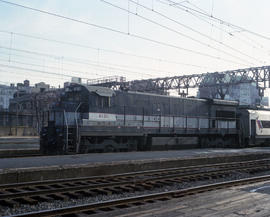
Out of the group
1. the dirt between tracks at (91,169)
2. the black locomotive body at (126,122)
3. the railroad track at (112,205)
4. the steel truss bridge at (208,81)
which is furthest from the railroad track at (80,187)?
the steel truss bridge at (208,81)

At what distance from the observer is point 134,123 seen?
58.1ft

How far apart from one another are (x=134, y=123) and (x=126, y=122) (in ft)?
1.86

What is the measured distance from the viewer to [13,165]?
1038cm

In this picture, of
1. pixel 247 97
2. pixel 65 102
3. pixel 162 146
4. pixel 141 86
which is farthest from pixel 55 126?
pixel 247 97

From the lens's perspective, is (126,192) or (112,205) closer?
(112,205)

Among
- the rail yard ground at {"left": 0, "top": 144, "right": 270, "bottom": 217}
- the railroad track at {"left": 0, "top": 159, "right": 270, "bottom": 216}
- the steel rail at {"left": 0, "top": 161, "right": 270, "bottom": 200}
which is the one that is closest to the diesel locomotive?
the rail yard ground at {"left": 0, "top": 144, "right": 270, "bottom": 217}

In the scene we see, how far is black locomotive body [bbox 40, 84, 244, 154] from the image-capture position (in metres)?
15.4

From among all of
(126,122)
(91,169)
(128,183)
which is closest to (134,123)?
(126,122)

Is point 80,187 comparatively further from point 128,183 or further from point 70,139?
point 70,139

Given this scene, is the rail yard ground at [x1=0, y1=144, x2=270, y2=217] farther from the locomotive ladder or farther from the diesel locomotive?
the diesel locomotive

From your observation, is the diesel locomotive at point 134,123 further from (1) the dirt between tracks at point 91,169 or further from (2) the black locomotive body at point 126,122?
(1) the dirt between tracks at point 91,169

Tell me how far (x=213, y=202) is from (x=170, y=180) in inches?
135

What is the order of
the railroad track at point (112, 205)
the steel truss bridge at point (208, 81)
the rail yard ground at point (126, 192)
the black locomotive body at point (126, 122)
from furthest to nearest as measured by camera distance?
1. the steel truss bridge at point (208, 81)
2. the black locomotive body at point (126, 122)
3. the rail yard ground at point (126, 192)
4. the railroad track at point (112, 205)

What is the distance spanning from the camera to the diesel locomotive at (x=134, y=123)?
15492 mm
